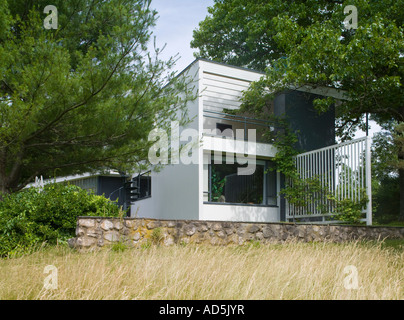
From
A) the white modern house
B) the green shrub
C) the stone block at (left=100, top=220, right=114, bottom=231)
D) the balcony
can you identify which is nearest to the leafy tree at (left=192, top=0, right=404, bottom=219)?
the balcony

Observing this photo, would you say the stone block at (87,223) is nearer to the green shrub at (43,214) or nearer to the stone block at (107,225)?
the stone block at (107,225)

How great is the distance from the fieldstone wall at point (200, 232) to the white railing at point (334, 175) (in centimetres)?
145

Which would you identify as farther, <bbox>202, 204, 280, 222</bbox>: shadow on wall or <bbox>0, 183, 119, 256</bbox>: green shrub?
<bbox>202, 204, 280, 222</bbox>: shadow on wall

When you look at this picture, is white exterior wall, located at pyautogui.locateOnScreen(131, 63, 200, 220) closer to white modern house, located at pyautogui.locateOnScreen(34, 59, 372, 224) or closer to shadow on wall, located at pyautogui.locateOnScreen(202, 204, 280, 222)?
white modern house, located at pyautogui.locateOnScreen(34, 59, 372, 224)

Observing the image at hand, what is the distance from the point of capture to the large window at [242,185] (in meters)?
13.8

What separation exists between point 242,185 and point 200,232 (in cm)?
502

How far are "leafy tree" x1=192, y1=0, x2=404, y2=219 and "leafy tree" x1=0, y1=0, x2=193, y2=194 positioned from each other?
16.7ft

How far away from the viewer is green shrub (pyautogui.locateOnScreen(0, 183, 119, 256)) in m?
8.46

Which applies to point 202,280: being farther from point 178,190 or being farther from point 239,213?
point 178,190

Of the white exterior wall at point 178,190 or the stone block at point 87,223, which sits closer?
the stone block at point 87,223

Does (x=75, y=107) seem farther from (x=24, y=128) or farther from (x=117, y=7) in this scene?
(x=117, y=7)

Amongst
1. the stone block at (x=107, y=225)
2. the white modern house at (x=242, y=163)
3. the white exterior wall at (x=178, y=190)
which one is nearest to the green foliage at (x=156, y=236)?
the stone block at (x=107, y=225)

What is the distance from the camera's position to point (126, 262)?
5.73 metres
